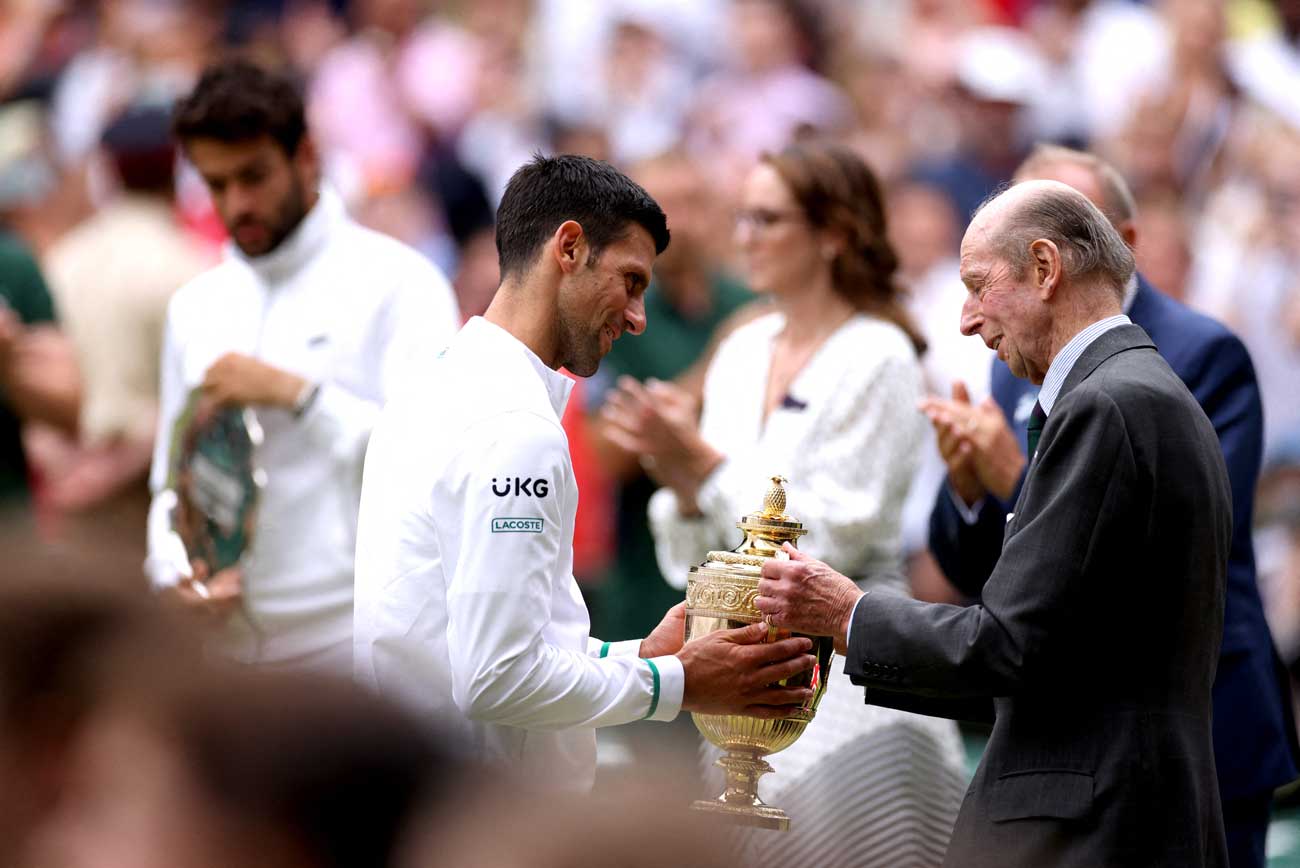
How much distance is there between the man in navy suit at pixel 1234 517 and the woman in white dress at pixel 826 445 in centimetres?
47

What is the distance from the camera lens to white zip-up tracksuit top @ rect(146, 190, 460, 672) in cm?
507

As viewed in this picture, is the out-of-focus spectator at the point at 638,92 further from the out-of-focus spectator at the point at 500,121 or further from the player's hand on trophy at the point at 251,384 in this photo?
the player's hand on trophy at the point at 251,384

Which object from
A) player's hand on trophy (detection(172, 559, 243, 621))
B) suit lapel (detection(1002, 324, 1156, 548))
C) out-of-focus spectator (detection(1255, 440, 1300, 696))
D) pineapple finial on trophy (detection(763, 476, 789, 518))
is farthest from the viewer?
out-of-focus spectator (detection(1255, 440, 1300, 696))

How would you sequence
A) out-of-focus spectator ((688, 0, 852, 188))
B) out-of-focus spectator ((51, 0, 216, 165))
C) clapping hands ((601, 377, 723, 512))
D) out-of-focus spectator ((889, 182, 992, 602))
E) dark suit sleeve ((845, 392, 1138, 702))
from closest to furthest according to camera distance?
dark suit sleeve ((845, 392, 1138, 702)), clapping hands ((601, 377, 723, 512)), out-of-focus spectator ((889, 182, 992, 602)), out-of-focus spectator ((51, 0, 216, 165)), out-of-focus spectator ((688, 0, 852, 188))

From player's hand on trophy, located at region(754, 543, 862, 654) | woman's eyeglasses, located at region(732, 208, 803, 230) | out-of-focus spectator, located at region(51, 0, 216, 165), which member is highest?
out-of-focus spectator, located at region(51, 0, 216, 165)

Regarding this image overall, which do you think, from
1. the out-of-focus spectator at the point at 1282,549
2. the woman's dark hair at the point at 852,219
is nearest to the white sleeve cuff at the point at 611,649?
the woman's dark hair at the point at 852,219

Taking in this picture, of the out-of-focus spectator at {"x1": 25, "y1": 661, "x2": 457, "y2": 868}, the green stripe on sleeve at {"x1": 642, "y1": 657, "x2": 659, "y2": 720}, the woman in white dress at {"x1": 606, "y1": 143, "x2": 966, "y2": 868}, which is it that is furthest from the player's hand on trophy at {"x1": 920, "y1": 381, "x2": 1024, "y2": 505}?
the out-of-focus spectator at {"x1": 25, "y1": 661, "x2": 457, "y2": 868}

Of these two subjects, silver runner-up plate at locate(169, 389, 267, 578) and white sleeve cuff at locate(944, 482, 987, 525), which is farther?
silver runner-up plate at locate(169, 389, 267, 578)

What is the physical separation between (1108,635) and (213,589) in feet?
8.76

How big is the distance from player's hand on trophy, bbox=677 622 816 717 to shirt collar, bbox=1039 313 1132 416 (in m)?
0.73

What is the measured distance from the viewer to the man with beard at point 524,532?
3.34m

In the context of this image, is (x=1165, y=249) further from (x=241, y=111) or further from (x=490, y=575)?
(x=490, y=575)

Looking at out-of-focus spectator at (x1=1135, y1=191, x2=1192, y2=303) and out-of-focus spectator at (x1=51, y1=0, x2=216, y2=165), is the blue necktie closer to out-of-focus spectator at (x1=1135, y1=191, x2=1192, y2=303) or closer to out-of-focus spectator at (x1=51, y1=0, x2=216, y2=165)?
out-of-focus spectator at (x1=1135, y1=191, x2=1192, y2=303)

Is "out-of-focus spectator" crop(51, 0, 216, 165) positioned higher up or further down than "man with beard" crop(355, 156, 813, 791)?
higher up
